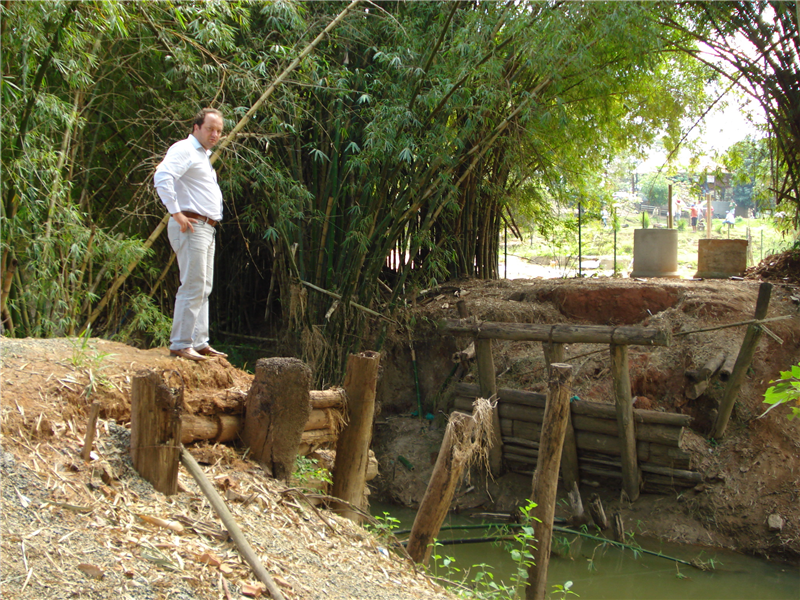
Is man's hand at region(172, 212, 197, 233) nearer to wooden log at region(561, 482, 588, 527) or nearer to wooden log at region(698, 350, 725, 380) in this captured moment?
wooden log at region(561, 482, 588, 527)

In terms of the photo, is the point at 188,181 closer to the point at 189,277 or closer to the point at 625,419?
the point at 189,277

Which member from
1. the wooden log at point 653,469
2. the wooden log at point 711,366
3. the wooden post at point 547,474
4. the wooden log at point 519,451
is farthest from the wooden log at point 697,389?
the wooden post at point 547,474

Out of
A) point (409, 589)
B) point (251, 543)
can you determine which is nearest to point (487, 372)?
point (409, 589)

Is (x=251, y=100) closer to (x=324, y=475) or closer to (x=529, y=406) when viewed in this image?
(x=324, y=475)

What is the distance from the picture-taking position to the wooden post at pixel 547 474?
332 centimetres

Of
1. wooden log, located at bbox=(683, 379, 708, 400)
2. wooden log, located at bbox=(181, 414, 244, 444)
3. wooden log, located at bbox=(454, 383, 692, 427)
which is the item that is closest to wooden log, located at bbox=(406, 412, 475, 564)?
wooden log, located at bbox=(181, 414, 244, 444)

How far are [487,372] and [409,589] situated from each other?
3126mm

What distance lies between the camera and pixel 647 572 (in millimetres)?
4746

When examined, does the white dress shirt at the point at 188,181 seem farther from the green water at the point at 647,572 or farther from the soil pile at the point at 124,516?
the green water at the point at 647,572

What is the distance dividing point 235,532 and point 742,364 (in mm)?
4453

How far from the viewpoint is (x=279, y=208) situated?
5.05 meters

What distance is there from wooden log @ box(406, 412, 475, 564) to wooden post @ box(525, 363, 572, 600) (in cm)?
66

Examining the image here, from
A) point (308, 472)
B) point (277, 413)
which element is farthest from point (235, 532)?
point (308, 472)

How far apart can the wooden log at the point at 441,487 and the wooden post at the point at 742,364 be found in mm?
3150
